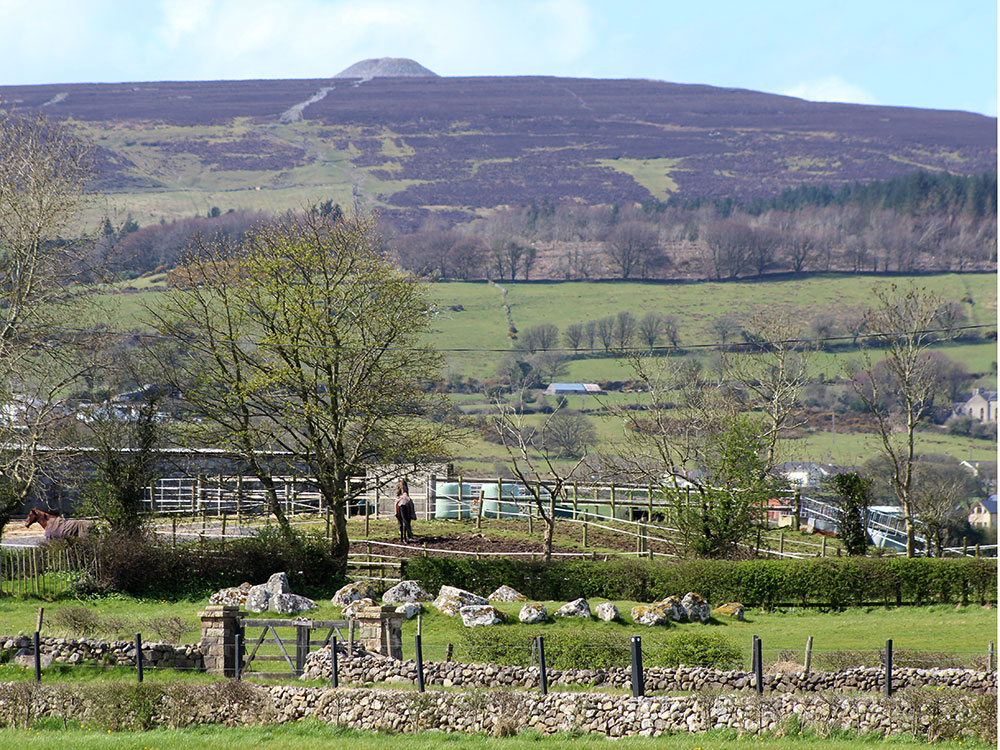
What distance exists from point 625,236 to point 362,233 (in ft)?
539

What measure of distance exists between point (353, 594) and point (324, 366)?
8817 mm

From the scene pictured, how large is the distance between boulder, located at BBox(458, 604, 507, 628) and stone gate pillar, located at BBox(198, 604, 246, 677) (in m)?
5.19

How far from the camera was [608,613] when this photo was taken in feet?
78.4

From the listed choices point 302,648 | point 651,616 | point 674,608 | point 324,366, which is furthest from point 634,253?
point 302,648

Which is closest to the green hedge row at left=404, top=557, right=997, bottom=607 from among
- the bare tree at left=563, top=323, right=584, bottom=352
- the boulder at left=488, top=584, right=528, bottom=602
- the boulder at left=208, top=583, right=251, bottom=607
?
the boulder at left=488, top=584, right=528, bottom=602

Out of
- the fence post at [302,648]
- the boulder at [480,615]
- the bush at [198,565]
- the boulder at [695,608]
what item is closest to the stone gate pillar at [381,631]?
the fence post at [302,648]

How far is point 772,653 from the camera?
20.5m

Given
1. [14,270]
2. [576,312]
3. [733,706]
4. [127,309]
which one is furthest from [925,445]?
[733,706]

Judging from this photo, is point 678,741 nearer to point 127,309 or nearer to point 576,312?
point 127,309

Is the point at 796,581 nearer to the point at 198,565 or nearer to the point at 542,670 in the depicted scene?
the point at 542,670

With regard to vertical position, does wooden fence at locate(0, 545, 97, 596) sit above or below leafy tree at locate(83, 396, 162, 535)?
below

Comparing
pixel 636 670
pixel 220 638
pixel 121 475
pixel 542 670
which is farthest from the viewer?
pixel 121 475

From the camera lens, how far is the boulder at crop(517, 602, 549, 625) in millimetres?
23547

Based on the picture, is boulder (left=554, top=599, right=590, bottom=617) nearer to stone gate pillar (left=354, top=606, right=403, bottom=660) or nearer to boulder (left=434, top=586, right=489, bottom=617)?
boulder (left=434, top=586, right=489, bottom=617)
